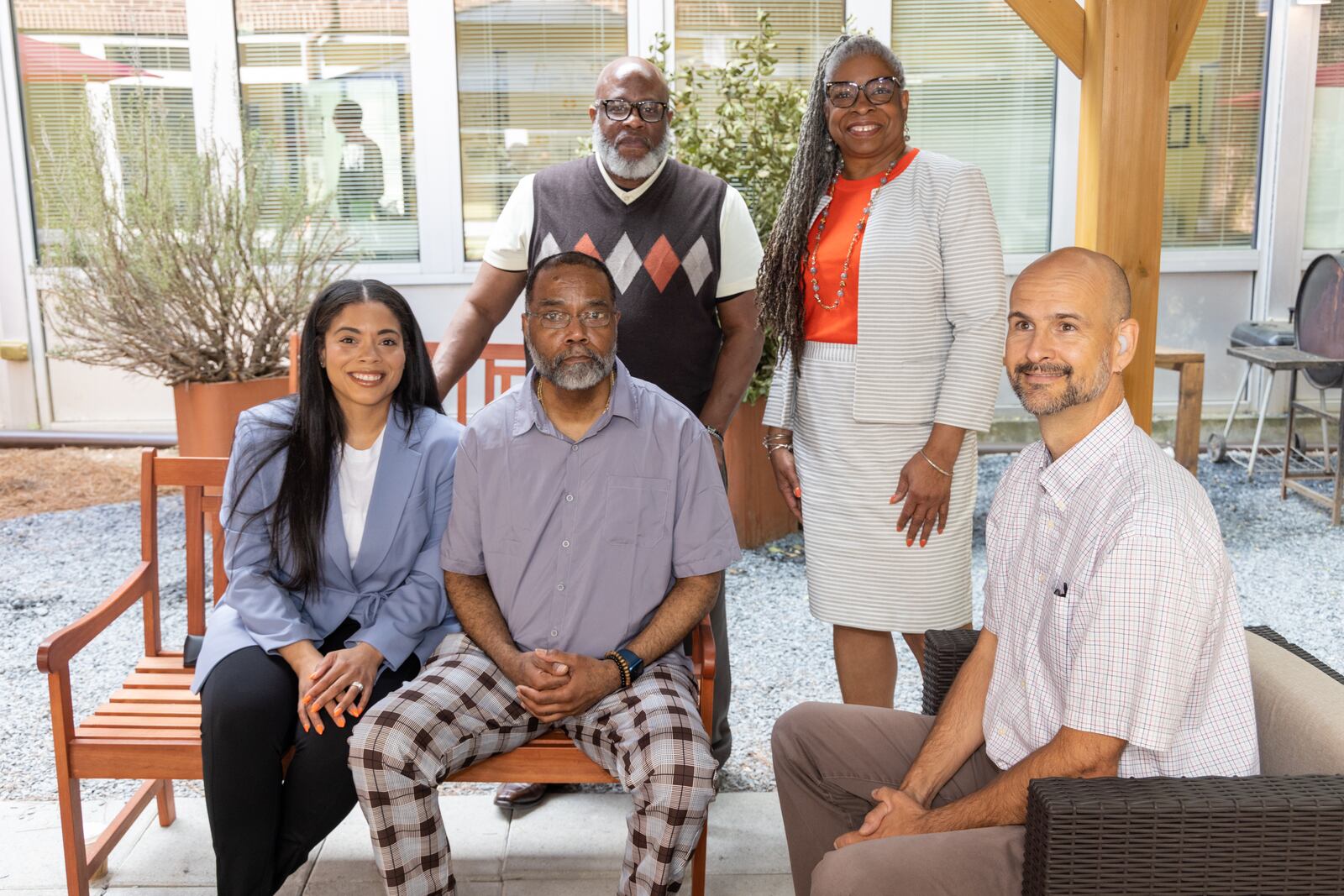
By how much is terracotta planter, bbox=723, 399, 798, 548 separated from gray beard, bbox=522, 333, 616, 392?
2789 mm

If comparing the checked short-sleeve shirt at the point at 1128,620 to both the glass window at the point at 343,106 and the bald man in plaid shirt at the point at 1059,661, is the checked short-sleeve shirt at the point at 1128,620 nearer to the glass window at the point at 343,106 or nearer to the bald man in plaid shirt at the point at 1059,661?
the bald man in plaid shirt at the point at 1059,661

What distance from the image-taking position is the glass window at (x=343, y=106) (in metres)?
7.17

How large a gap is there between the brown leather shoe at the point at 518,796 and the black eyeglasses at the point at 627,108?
169 cm

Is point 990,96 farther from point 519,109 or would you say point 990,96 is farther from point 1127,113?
point 1127,113

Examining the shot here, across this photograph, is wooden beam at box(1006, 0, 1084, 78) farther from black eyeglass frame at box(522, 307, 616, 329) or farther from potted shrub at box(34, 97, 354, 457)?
potted shrub at box(34, 97, 354, 457)

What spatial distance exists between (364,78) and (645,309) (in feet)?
16.0

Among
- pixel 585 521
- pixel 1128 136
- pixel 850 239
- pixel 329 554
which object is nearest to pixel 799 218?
pixel 850 239

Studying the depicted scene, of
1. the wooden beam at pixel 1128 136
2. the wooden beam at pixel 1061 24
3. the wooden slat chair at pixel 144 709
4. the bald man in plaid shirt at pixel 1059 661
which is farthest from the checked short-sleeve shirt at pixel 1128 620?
the wooden slat chair at pixel 144 709

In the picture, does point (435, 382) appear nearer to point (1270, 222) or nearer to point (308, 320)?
point (308, 320)

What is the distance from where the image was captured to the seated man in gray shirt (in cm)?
249

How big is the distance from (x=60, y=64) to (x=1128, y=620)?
7426 millimetres

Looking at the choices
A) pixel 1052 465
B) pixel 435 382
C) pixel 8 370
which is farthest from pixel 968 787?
pixel 8 370

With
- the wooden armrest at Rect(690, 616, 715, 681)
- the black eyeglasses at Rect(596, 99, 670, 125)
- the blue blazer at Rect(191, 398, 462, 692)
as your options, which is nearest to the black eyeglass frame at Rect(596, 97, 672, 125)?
the black eyeglasses at Rect(596, 99, 670, 125)

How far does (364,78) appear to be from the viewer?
724 centimetres
